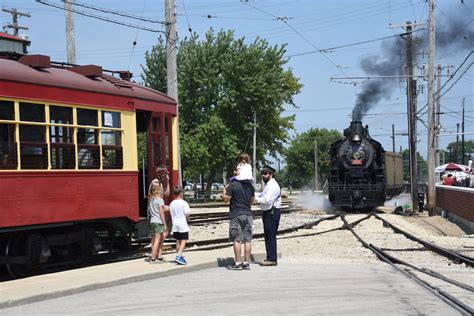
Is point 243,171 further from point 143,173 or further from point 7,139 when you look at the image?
point 7,139

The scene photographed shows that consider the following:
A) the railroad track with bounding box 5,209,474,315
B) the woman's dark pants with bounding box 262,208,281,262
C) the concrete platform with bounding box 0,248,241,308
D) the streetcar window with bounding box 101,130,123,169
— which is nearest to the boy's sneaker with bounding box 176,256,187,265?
the concrete platform with bounding box 0,248,241,308

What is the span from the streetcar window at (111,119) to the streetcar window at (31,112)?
144 cm

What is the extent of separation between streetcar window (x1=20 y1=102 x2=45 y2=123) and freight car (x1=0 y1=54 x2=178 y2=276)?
0.02 meters

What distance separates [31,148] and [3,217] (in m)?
1.19

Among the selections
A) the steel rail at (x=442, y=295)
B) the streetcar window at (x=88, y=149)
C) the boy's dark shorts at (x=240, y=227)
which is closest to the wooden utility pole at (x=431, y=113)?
the steel rail at (x=442, y=295)

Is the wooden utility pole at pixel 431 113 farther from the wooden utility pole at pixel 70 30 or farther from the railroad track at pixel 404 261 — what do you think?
the wooden utility pole at pixel 70 30

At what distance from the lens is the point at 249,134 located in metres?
46.1

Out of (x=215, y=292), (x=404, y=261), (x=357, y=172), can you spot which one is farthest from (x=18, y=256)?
(x=357, y=172)

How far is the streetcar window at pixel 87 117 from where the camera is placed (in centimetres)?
1104

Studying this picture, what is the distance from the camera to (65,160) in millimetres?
10633

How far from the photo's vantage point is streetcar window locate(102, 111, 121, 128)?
37.9 feet

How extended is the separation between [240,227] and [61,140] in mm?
3213

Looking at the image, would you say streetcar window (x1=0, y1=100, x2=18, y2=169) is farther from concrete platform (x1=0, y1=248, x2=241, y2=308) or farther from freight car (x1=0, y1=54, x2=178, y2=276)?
concrete platform (x1=0, y1=248, x2=241, y2=308)

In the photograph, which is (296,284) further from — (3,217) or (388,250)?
(388,250)
